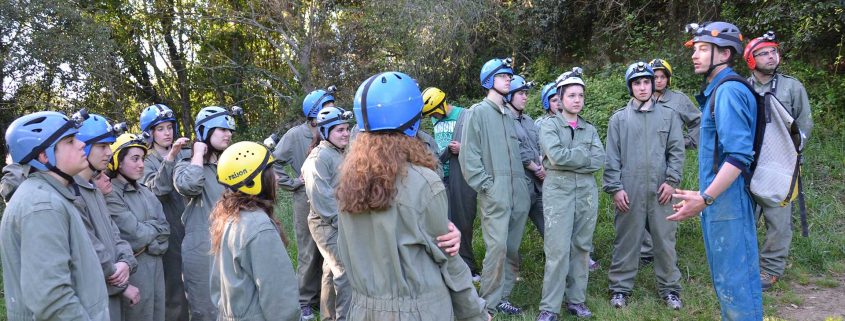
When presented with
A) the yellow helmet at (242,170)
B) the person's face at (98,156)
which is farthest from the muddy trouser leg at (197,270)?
the yellow helmet at (242,170)

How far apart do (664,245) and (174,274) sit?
4624mm

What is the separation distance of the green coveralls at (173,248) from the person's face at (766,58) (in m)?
5.95

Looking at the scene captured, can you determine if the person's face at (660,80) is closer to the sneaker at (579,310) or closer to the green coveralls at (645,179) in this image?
the green coveralls at (645,179)

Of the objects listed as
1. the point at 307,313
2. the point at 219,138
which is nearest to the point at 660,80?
the point at 307,313

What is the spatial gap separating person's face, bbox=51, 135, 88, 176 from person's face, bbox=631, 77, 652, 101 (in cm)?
496

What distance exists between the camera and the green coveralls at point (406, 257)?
3021 millimetres

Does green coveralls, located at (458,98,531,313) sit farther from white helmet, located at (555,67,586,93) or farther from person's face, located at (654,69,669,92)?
person's face, located at (654,69,669,92)

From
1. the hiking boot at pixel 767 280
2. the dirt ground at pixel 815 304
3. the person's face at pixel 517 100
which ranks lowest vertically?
the dirt ground at pixel 815 304

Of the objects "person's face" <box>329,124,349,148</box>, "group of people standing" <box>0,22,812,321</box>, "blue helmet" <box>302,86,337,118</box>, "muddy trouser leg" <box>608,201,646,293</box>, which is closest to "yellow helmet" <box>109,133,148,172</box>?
"group of people standing" <box>0,22,812,321</box>

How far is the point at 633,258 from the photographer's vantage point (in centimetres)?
634

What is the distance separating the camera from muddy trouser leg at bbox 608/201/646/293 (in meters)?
6.23

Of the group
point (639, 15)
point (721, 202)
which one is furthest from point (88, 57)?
point (721, 202)

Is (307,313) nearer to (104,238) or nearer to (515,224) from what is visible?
(515,224)

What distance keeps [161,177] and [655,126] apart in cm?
464
